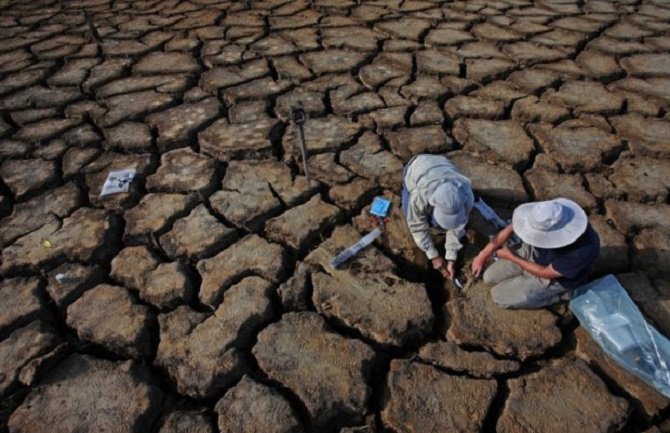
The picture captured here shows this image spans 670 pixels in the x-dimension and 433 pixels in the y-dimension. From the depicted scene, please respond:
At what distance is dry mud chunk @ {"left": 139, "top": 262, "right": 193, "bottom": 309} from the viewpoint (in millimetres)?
1824

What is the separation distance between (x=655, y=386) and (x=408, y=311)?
80cm

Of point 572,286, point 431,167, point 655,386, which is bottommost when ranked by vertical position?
point 655,386

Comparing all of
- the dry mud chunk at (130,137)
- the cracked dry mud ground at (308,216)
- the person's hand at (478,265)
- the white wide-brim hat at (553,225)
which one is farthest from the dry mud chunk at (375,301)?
the dry mud chunk at (130,137)

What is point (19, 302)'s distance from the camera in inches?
72.0

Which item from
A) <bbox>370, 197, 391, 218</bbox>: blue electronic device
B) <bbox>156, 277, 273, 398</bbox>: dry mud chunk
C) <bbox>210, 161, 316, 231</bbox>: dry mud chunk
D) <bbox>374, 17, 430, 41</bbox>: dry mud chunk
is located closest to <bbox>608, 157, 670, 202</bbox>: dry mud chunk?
<bbox>370, 197, 391, 218</bbox>: blue electronic device

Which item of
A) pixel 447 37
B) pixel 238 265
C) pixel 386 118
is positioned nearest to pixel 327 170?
pixel 386 118

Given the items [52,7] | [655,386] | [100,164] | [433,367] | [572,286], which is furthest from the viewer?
[52,7]

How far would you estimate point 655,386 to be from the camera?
1484mm

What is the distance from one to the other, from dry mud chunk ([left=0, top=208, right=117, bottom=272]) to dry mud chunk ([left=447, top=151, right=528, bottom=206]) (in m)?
1.68

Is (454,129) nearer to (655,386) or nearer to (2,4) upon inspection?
(655,386)

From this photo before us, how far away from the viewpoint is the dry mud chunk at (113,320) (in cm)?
169

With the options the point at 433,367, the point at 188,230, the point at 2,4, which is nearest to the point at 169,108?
the point at 188,230

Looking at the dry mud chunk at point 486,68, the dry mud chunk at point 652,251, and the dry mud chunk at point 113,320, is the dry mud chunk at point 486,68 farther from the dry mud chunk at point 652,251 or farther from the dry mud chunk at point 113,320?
the dry mud chunk at point 113,320

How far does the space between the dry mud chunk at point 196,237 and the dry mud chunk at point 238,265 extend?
2.1 inches
